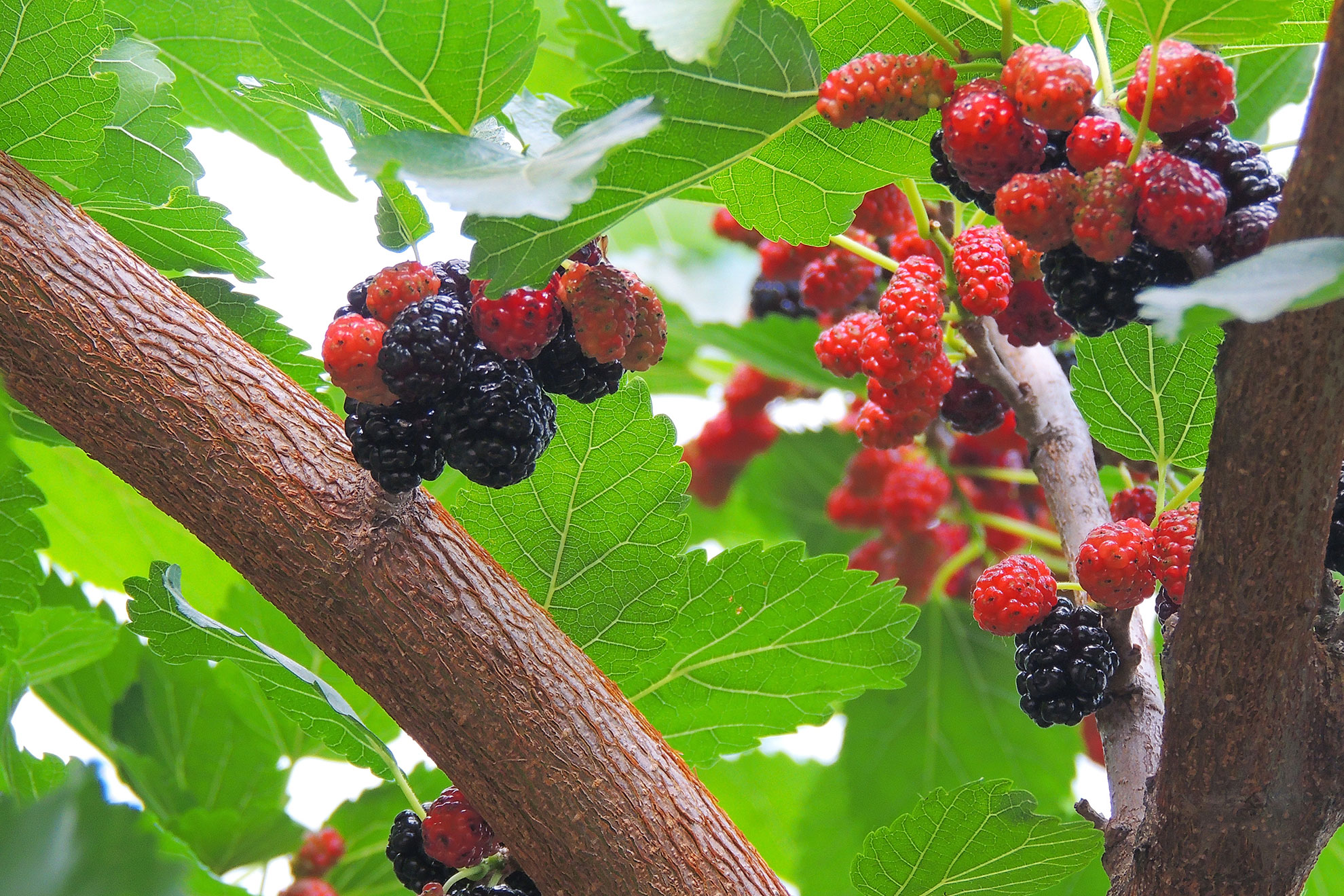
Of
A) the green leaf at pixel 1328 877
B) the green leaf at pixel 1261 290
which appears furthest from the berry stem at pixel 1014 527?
the green leaf at pixel 1261 290

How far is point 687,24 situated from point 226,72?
662 mm

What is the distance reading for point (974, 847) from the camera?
0.70 meters

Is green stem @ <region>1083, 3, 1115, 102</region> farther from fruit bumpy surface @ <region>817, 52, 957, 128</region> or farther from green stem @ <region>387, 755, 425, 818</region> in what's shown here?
green stem @ <region>387, 755, 425, 818</region>

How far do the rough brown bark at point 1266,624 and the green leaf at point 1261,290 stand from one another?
0.05 m

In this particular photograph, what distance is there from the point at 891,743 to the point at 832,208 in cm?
85

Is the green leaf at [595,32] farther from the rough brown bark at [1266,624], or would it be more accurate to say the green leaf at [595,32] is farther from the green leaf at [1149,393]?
the rough brown bark at [1266,624]

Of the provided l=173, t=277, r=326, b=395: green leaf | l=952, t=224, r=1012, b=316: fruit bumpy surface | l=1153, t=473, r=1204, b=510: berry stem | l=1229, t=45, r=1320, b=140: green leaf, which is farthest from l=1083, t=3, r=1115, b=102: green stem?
l=1229, t=45, r=1320, b=140: green leaf

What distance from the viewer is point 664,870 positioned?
617 millimetres

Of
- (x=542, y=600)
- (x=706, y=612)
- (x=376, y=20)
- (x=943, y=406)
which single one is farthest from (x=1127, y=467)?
(x=376, y=20)

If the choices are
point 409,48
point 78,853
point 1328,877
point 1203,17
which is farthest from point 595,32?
point 1328,877

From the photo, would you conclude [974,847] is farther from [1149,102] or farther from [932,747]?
[932,747]

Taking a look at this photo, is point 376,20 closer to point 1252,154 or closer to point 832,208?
point 832,208

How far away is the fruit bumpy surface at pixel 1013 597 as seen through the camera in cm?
71

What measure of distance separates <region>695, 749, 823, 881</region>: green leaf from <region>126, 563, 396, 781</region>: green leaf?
812 millimetres
